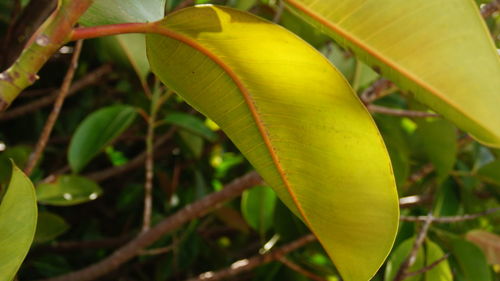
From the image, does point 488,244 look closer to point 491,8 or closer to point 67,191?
point 491,8

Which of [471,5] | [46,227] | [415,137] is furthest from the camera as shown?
[415,137]

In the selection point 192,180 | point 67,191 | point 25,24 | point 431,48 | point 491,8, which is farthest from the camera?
point 192,180

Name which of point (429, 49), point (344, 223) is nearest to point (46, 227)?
point (344, 223)

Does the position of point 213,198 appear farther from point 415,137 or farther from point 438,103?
point 438,103

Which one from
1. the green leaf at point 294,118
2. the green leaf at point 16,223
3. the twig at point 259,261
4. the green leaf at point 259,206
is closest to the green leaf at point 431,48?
the green leaf at point 294,118

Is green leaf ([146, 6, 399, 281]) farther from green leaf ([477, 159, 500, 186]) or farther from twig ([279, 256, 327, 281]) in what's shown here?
green leaf ([477, 159, 500, 186])

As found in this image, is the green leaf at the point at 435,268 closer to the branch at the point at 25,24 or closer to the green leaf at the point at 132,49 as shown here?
the green leaf at the point at 132,49

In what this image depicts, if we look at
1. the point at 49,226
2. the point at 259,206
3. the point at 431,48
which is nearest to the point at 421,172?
the point at 259,206
